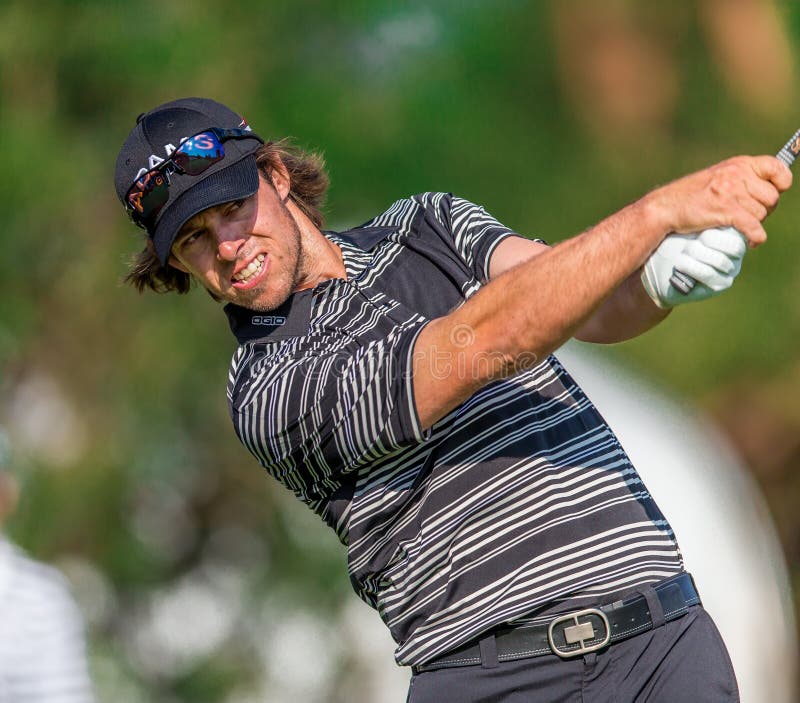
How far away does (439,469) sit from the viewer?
2.75 m

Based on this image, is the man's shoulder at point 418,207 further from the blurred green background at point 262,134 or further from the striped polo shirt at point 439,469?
the blurred green background at point 262,134

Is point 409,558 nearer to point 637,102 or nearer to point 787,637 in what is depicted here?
point 787,637

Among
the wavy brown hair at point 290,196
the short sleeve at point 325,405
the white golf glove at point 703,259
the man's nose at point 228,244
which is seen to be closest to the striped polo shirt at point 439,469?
the short sleeve at point 325,405

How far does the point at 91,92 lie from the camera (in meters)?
8.07

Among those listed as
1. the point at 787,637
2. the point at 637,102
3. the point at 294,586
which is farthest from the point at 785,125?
the point at 294,586

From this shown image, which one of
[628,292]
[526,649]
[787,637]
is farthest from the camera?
[787,637]

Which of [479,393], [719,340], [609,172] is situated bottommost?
[719,340]

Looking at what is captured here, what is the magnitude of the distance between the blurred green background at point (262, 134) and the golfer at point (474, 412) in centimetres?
395

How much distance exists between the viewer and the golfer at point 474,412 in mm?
2357

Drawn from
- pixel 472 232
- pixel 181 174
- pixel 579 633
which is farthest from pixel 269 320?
pixel 579 633

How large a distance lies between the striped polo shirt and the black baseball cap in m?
0.36

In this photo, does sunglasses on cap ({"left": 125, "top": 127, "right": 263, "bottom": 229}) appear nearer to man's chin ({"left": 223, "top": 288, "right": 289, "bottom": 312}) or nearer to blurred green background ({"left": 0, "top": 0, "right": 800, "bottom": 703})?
man's chin ({"left": 223, "top": 288, "right": 289, "bottom": 312})

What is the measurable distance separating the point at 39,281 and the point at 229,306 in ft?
17.8

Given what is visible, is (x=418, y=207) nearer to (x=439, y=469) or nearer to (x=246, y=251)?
(x=246, y=251)
